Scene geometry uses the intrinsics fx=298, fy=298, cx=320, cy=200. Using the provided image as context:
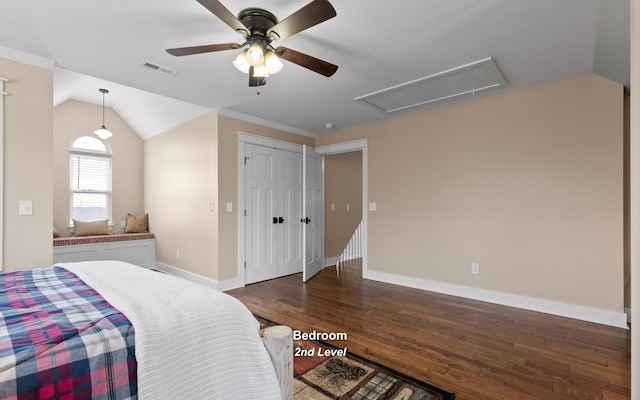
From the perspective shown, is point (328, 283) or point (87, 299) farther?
point (328, 283)

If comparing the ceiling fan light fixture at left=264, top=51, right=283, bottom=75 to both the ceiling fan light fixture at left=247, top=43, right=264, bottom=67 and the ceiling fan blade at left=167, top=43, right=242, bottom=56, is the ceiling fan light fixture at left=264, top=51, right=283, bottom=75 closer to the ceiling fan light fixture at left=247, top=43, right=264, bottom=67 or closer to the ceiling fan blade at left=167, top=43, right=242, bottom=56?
the ceiling fan light fixture at left=247, top=43, right=264, bottom=67

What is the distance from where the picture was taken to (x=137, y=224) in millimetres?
5293

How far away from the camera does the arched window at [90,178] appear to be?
16.6 ft

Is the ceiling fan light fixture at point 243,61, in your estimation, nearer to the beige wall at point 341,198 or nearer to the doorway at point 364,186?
the doorway at point 364,186

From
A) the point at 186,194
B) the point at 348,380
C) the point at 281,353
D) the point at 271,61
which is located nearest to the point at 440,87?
the point at 271,61

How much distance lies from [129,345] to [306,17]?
1732 millimetres

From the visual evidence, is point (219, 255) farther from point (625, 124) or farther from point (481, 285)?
point (625, 124)

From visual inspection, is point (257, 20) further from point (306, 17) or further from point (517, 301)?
point (517, 301)

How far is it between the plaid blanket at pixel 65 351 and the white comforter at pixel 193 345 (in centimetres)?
5

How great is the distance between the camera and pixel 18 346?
868 millimetres

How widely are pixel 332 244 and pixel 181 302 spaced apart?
4.52 metres

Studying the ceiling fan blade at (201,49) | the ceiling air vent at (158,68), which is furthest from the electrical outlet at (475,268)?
the ceiling air vent at (158,68)

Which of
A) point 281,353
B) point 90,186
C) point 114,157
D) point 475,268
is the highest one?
point 114,157

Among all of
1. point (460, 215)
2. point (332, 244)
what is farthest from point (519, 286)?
point (332, 244)
